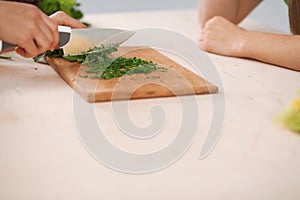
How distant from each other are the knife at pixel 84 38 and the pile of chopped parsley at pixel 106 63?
0.01 meters

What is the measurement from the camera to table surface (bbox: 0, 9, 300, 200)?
80 centimetres

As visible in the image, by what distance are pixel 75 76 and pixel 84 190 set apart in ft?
1.50

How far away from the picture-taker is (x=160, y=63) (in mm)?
1320

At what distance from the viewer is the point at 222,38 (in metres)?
1.50

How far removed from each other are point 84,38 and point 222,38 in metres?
0.38

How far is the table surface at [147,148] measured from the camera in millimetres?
804

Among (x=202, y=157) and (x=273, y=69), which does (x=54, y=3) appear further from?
(x=202, y=157)

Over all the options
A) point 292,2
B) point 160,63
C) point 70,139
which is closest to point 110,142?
point 70,139

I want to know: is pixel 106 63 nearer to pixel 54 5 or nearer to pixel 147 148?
pixel 147 148

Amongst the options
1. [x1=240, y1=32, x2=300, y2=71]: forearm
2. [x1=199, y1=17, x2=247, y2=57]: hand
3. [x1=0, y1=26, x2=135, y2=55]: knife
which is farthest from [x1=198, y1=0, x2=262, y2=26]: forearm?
[x1=0, y1=26, x2=135, y2=55]: knife

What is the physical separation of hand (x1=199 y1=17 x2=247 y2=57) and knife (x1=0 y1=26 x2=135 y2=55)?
240 millimetres

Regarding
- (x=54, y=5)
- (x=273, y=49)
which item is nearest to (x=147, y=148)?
(x=273, y=49)

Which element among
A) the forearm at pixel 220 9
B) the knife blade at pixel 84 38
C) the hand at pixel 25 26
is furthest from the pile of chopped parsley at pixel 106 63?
the forearm at pixel 220 9

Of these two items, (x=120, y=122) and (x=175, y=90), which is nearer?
(x=120, y=122)
